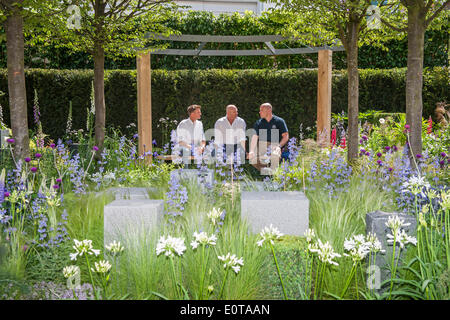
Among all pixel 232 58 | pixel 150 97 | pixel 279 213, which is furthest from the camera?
pixel 232 58

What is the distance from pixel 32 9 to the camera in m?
4.99

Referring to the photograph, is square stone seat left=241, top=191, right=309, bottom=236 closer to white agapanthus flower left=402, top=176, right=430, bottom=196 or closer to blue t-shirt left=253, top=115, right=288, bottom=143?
white agapanthus flower left=402, top=176, right=430, bottom=196

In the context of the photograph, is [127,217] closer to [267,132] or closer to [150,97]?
[267,132]

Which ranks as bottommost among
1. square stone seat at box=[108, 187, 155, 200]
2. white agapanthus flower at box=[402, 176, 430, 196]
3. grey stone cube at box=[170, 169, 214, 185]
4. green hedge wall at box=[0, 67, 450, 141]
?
square stone seat at box=[108, 187, 155, 200]

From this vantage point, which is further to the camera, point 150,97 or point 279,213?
point 150,97

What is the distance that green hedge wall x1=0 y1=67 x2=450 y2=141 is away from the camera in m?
9.19

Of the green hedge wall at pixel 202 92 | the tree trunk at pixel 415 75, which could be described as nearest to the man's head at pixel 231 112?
the green hedge wall at pixel 202 92

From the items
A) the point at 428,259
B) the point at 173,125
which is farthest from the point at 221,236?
→ the point at 173,125

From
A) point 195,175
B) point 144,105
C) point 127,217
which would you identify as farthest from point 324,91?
point 127,217

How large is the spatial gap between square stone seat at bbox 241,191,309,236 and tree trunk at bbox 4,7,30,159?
2.60 m

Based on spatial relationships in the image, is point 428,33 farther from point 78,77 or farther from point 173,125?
point 78,77

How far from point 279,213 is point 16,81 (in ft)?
10.1

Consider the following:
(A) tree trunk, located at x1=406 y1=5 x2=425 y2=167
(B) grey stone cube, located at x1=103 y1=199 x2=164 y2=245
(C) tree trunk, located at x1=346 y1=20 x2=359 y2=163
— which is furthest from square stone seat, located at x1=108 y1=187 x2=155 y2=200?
(C) tree trunk, located at x1=346 y1=20 x2=359 y2=163

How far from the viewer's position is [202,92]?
9.20m
